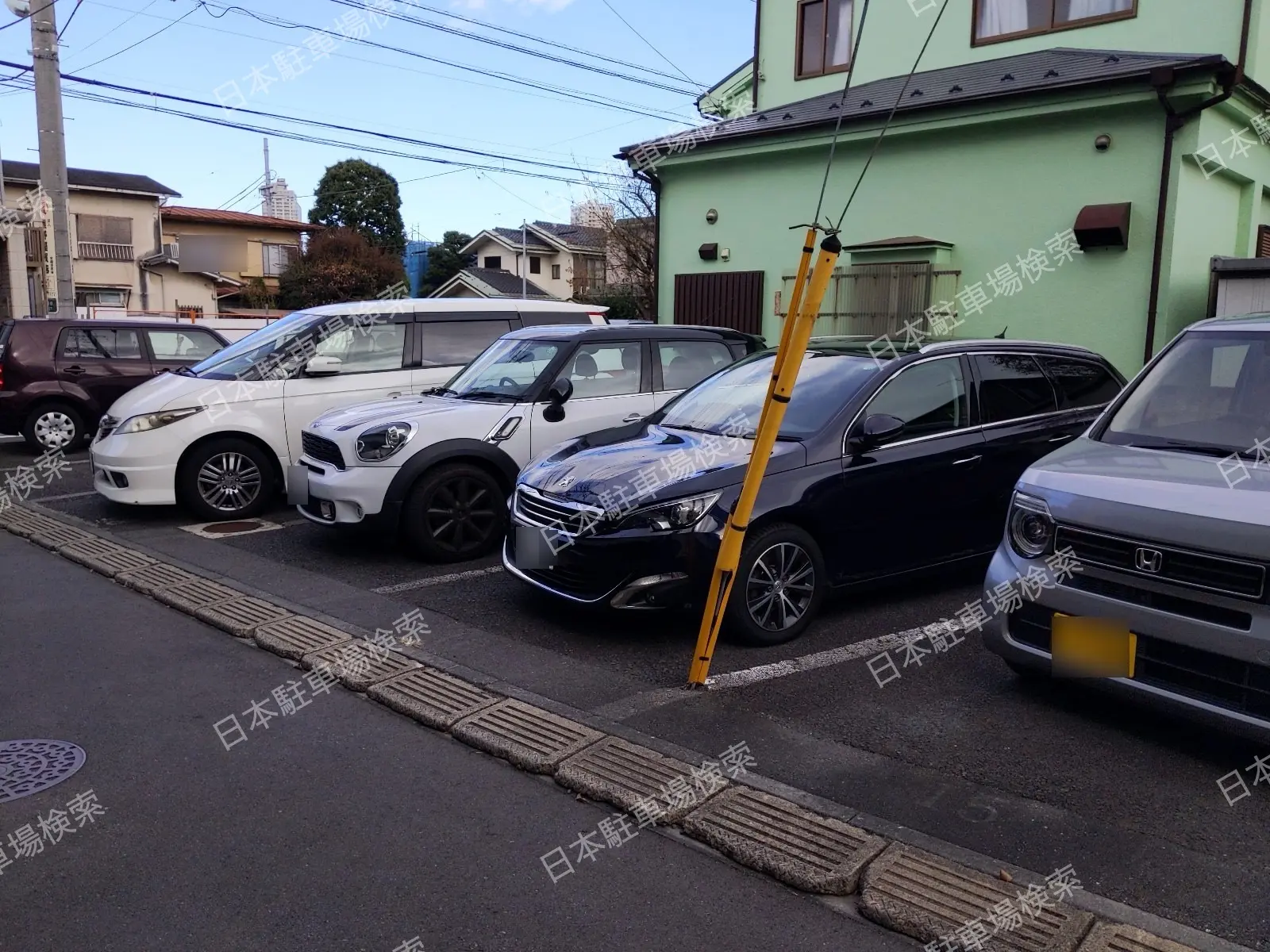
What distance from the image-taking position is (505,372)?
771 cm

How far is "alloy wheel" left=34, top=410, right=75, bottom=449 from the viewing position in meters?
11.9

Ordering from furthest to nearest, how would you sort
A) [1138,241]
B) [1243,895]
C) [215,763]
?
1. [1138,241]
2. [215,763]
3. [1243,895]

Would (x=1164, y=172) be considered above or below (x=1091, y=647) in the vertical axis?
above

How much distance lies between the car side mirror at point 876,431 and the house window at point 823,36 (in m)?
10.7

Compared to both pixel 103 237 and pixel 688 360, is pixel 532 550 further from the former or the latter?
pixel 103 237

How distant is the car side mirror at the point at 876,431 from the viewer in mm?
5363

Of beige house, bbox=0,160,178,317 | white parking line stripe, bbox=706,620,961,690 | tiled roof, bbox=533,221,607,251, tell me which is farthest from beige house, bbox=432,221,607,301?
white parking line stripe, bbox=706,620,961,690

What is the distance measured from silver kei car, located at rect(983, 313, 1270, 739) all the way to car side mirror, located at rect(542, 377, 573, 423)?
3580mm

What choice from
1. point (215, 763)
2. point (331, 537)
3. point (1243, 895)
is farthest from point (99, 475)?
point (1243, 895)

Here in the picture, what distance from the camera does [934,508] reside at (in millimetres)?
5844

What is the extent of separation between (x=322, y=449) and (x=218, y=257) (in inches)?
1433

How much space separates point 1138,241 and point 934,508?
5966 mm

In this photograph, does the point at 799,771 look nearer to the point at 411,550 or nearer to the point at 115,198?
the point at 411,550

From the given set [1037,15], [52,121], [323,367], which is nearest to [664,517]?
[323,367]
